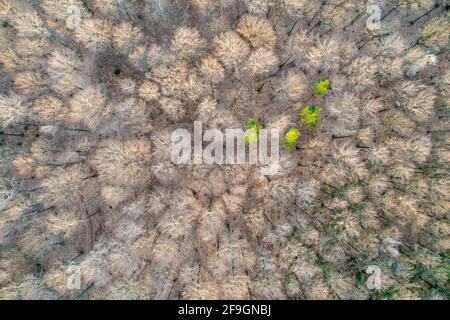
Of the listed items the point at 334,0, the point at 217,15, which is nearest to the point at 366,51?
the point at 334,0

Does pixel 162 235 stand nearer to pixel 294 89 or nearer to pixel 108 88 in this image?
pixel 108 88

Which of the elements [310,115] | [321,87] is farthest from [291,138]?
[321,87]

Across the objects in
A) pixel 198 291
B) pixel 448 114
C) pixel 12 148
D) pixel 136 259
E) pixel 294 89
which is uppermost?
pixel 294 89

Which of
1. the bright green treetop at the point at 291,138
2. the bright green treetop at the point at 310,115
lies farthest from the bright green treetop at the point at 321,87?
the bright green treetop at the point at 291,138

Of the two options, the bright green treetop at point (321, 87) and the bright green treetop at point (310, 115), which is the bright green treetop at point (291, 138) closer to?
the bright green treetop at point (310, 115)

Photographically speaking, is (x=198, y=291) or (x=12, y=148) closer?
(x=198, y=291)

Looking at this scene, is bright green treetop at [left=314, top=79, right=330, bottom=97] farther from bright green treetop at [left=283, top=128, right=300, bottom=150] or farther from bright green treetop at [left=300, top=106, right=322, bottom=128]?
bright green treetop at [left=283, top=128, right=300, bottom=150]
